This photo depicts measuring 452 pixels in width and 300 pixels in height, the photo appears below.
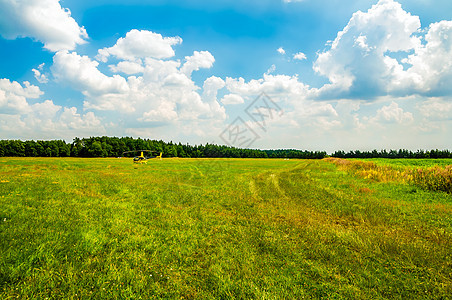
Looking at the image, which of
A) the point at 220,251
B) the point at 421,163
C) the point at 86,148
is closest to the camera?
the point at 220,251

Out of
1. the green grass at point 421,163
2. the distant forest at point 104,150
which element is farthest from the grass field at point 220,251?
the distant forest at point 104,150

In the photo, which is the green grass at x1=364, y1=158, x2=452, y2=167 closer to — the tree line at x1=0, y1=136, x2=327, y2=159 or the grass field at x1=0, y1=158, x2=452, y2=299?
the grass field at x1=0, y1=158, x2=452, y2=299

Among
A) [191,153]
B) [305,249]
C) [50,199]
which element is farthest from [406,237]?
[191,153]

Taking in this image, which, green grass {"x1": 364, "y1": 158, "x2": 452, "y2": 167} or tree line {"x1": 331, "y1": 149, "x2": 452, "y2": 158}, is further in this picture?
tree line {"x1": 331, "y1": 149, "x2": 452, "y2": 158}

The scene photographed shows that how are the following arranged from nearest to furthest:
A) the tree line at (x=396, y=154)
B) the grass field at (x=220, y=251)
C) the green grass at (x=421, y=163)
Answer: the grass field at (x=220, y=251) → the green grass at (x=421, y=163) → the tree line at (x=396, y=154)

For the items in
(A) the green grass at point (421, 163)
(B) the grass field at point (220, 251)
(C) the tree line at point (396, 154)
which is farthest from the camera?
(C) the tree line at point (396, 154)

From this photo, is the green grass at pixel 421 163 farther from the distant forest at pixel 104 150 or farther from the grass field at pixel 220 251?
the distant forest at pixel 104 150

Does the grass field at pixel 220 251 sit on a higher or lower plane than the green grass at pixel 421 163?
lower

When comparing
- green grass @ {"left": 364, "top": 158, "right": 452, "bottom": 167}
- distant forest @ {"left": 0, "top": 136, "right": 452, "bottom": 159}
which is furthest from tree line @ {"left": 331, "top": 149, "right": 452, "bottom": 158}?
green grass @ {"left": 364, "top": 158, "right": 452, "bottom": 167}

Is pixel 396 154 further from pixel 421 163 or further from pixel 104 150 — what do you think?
pixel 104 150

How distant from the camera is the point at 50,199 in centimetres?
1019

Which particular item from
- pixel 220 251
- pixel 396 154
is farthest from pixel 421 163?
pixel 396 154

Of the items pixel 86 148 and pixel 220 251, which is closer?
pixel 220 251

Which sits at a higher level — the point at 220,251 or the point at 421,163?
the point at 421,163
